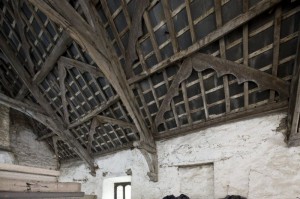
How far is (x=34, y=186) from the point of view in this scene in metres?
2.01

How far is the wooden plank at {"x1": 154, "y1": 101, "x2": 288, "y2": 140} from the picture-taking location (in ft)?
9.73

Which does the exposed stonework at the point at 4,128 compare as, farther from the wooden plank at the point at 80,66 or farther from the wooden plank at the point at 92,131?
the wooden plank at the point at 80,66

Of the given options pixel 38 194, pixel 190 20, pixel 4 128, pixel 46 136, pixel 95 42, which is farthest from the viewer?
pixel 46 136

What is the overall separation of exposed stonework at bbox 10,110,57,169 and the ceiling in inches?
111

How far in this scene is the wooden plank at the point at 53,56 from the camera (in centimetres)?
388

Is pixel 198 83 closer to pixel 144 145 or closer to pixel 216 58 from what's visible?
pixel 216 58

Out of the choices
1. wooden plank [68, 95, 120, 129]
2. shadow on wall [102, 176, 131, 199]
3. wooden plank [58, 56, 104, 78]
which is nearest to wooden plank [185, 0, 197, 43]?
wooden plank [58, 56, 104, 78]

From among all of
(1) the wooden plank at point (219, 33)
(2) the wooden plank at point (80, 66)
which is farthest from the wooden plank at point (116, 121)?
(1) the wooden plank at point (219, 33)

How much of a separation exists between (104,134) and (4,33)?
3160 mm

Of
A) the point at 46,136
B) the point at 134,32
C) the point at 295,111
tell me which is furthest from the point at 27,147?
the point at 295,111

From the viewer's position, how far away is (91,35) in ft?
10.5

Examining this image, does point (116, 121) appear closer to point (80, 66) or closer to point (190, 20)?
point (80, 66)

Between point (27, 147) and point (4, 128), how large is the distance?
3.33 feet

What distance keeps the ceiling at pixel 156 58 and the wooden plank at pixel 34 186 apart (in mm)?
1720
